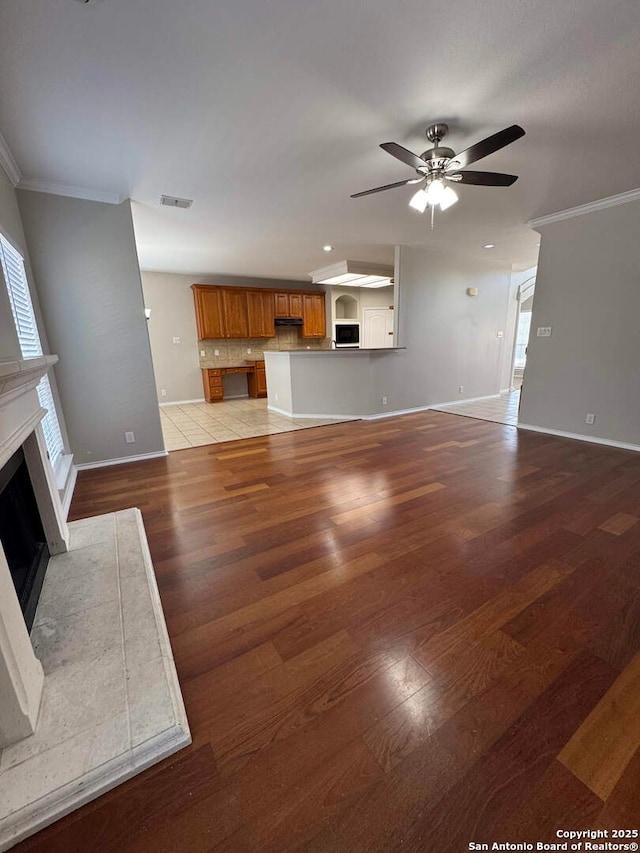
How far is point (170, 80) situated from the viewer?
181cm

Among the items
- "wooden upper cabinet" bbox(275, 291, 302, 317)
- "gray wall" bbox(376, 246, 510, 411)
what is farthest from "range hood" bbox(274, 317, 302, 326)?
"gray wall" bbox(376, 246, 510, 411)

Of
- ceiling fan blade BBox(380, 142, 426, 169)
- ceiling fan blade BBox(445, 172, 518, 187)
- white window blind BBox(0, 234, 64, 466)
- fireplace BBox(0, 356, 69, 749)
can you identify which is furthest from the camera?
white window blind BBox(0, 234, 64, 466)

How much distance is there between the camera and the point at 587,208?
3.66m

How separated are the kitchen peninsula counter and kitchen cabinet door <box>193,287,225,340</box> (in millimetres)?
2096

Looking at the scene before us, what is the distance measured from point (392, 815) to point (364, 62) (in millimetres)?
2982

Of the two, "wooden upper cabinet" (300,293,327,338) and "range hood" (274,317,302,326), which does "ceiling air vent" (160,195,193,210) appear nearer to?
"range hood" (274,317,302,326)

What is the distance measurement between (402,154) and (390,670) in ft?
8.91

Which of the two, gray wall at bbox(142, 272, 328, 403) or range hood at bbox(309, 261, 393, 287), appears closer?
range hood at bbox(309, 261, 393, 287)

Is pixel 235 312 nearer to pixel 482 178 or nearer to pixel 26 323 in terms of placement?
pixel 26 323

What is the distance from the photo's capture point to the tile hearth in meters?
0.95

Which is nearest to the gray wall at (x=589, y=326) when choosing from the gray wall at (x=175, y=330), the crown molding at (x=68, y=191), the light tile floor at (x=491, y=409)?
the light tile floor at (x=491, y=409)

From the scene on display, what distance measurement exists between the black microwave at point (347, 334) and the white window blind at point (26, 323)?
6.34 metres

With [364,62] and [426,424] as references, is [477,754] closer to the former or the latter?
[364,62]

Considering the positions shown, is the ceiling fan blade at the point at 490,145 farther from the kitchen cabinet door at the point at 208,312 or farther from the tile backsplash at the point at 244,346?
the tile backsplash at the point at 244,346
